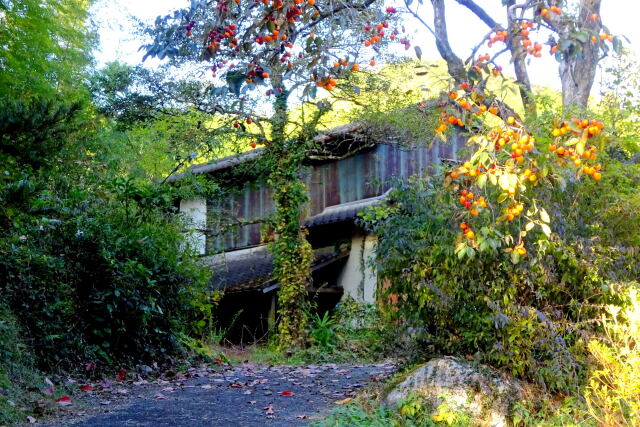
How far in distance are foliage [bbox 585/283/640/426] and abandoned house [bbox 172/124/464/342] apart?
9013 mm

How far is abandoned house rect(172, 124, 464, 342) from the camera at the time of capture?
50.0 ft

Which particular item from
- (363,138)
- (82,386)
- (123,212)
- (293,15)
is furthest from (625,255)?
(363,138)

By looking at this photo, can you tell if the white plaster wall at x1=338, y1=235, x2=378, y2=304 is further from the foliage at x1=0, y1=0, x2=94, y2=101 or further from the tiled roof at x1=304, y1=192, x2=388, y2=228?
the foliage at x1=0, y1=0, x2=94, y2=101

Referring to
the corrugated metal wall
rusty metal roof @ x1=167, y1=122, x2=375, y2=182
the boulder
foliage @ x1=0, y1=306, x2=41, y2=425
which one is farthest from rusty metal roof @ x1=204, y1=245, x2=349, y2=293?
the boulder

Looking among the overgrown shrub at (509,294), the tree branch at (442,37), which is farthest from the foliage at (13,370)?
the tree branch at (442,37)

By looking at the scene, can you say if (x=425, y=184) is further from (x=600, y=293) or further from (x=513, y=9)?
(x=513, y=9)

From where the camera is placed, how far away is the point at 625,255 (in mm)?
6523

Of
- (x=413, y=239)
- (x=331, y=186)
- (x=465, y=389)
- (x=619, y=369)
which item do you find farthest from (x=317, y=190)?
(x=619, y=369)

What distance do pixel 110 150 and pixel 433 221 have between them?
35.6ft

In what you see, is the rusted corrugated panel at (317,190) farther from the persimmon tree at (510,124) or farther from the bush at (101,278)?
the persimmon tree at (510,124)

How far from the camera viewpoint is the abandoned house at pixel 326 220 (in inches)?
600

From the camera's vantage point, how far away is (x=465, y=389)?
6031 mm

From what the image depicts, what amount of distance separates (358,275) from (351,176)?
2371 millimetres

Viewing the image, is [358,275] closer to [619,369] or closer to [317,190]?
[317,190]
